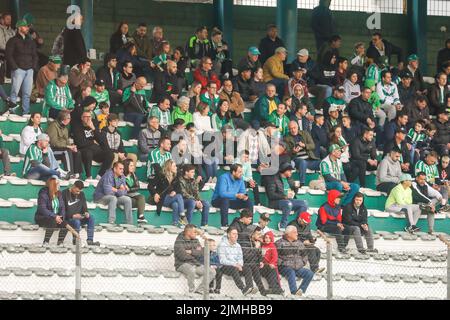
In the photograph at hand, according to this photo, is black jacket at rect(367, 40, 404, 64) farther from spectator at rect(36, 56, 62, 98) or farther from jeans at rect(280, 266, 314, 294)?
jeans at rect(280, 266, 314, 294)

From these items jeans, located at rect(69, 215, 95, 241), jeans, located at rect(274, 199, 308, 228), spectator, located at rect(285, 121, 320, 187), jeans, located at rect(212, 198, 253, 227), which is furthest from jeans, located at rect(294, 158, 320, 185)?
jeans, located at rect(69, 215, 95, 241)

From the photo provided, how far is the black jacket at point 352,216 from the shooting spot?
2314cm

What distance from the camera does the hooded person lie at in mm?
23141

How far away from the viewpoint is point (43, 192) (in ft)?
70.6

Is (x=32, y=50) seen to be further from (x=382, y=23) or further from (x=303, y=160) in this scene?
(x=382, y=23)

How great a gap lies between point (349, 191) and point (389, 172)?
5.61 ft

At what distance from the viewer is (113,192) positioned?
22531 millimetres

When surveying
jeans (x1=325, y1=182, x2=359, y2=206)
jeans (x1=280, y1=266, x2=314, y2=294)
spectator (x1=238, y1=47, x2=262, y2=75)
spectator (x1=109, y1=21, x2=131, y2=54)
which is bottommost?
jeans (x1=280, y1=266, x2=314, y2=294)

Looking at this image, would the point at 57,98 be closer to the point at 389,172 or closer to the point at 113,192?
the point at 113,192

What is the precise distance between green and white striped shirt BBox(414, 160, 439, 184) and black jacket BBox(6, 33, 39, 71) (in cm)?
655

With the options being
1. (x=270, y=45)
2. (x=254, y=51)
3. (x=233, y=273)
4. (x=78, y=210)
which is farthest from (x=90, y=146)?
(x=270, y=45)

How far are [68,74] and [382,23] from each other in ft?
29.4

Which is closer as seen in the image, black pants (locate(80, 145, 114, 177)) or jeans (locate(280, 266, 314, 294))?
jeans (locate(280, 266, 314, 294))

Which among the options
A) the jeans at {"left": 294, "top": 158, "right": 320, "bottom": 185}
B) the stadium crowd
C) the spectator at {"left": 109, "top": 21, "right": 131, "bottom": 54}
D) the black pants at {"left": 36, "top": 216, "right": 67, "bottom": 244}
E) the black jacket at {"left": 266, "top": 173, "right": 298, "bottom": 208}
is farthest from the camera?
the spectator at {"left": 109, "top": 21, "right": 131, "bottom": 54}
